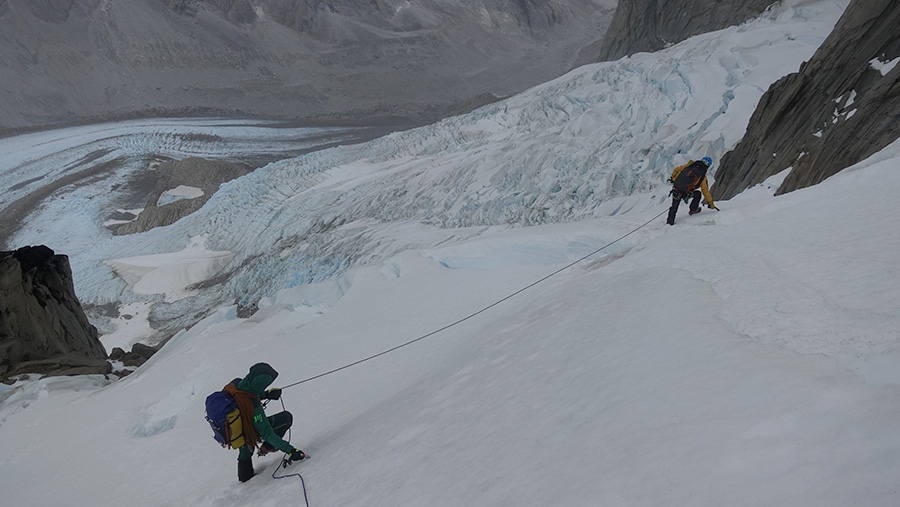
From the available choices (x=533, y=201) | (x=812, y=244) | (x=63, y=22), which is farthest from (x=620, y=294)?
(x=63, y=22)

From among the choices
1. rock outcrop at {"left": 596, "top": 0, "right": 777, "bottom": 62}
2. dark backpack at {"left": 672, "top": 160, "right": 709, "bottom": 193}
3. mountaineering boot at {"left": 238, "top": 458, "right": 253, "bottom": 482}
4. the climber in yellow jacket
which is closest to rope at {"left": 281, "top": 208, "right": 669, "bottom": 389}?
the climber in yellow jacket

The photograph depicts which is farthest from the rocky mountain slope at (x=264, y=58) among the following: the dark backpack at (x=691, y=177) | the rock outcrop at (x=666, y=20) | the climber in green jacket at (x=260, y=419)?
the climber in green jacket at (x=260, y=419)

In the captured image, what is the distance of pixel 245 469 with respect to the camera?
4273 millimetres

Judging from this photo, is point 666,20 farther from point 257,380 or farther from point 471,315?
point 257,380

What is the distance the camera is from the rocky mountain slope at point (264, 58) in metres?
56.5

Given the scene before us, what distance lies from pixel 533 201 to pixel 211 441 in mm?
9474

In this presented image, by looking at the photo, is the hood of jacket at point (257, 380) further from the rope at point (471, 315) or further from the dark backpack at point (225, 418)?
the rope at point (471, 315)

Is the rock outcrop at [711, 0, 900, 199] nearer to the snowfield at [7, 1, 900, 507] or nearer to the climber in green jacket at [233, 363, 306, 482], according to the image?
the snowfield at [7, 1, 900, 507]

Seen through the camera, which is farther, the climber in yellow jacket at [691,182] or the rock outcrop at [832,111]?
the climber in yellow jacket at [691,182]

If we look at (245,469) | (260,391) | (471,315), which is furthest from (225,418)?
(471,315)

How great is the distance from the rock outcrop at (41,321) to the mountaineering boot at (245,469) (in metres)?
7.09

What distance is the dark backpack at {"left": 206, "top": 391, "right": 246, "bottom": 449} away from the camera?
3.99 metres

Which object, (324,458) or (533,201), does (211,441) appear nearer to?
(324,458)

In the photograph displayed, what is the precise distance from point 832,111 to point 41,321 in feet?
44.2
